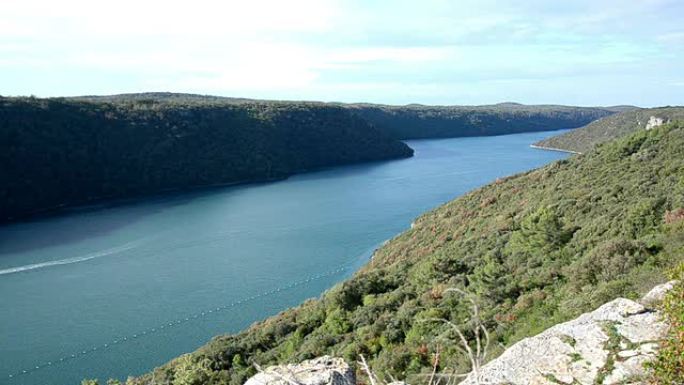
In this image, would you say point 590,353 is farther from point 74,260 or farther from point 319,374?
point 74,260

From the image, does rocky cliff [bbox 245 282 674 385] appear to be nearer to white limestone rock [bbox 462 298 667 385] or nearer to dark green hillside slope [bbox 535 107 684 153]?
white limestone rock [bbox 462 298 667 385]

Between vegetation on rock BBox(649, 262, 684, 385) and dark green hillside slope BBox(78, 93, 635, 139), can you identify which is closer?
vegetation on rock BBox(649, 262, 684, 385)

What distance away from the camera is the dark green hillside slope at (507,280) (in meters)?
9.75

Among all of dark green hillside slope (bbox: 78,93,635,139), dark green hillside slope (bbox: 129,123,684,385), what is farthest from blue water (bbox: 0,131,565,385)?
dark green hillside slope (bbox: 78,93,635,139)

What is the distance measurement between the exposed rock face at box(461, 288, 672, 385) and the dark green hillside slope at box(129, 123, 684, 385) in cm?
164

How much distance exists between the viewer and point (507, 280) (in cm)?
1270

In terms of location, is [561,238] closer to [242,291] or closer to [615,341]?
[615,341]

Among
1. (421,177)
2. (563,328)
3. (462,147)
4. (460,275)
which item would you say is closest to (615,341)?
(563,328)

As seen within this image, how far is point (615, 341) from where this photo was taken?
4.64 meters

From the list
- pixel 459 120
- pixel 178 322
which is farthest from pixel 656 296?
pixel 459 120

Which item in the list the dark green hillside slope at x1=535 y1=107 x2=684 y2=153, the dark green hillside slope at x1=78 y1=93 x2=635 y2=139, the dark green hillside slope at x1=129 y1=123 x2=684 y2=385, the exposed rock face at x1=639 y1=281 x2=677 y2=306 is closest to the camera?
the exposed rock face at x1=639 y1=281 x2=677 y2=306

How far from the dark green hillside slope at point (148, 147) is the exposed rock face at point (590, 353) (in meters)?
53.9

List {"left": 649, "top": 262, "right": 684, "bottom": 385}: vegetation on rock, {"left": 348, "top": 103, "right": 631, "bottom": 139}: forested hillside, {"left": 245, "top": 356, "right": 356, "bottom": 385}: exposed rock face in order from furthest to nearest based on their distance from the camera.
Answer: {"left": 348, "top": 103, "right": 631, "bottom": 139}: forested hillside → {"left": 245, "top": 356, "right": 356, "bottom": 385}: exposed rock face → {"left": 649, "top": 262, "right": 684, "bottom": 385}: vegetation on rock

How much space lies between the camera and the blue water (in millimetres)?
21406
